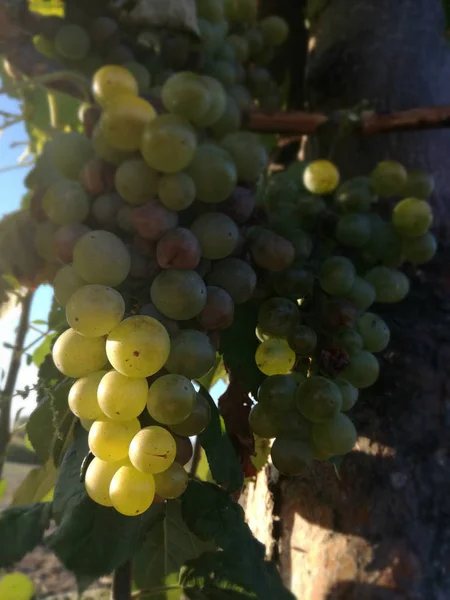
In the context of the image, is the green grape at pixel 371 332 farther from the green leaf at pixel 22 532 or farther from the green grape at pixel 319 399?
the green leaf at pixel 22 532

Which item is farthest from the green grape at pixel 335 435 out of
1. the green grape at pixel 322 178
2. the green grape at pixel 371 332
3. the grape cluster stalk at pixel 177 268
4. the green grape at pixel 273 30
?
the green grape at pixel 273 30

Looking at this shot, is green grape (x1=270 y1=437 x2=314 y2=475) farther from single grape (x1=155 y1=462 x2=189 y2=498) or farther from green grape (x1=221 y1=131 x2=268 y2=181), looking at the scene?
green grape (x1=221 y1=131 x2=268 y2=181)

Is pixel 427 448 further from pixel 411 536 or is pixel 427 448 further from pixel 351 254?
pixel 351 254

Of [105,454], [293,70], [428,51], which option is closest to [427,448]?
[105,454]

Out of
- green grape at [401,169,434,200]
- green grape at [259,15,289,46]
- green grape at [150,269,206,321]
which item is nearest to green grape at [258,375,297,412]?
green grape at [150,269,206,321]

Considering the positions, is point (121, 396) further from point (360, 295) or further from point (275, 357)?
point (360, 295)
